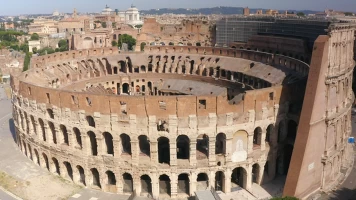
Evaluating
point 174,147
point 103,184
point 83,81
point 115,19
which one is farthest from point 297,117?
point 115,19

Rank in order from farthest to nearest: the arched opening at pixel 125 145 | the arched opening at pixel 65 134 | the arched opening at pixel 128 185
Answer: the arched opening at pixel 65 134 < the arched opening at pixel 125 145 < the arched opening at pixel 128 185

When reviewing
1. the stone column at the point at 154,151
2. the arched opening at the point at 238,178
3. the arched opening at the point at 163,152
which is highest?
the stone column at the point at 154,151

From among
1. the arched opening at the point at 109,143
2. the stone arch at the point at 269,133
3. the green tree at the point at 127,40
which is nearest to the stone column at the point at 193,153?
the stone arch at the point at 269,133

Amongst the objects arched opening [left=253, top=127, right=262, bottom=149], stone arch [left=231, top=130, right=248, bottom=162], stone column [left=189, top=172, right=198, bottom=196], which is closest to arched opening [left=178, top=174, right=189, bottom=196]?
stone column [left=189, top=172, right=198, bottom=196]

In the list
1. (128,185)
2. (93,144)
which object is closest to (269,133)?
(128,185)

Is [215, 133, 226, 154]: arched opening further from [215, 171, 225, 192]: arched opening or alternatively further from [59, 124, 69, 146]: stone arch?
[59, 124, 69, 146]: stone arch

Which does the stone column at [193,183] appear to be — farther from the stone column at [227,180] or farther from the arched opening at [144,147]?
the arched opening at [144,147]

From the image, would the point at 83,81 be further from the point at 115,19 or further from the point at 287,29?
the point at 115,19
